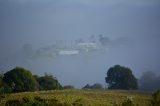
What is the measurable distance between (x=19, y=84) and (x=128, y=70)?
146ft

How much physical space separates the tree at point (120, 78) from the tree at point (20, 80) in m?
35.5

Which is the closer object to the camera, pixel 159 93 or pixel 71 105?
pixel 159 93

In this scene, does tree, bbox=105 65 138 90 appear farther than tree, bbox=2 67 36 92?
Yes

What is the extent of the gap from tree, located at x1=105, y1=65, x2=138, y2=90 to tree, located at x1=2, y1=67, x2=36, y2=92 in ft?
116

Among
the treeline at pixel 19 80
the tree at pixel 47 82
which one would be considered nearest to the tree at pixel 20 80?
the treeline at pixel 19 80

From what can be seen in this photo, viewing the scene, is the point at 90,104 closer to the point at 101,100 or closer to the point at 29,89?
the point at 101,100

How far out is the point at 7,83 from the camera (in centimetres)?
11525

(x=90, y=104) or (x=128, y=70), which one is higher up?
(x=128, y=70)

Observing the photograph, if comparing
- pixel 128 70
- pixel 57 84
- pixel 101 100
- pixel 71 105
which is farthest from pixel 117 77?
pixel 71 105

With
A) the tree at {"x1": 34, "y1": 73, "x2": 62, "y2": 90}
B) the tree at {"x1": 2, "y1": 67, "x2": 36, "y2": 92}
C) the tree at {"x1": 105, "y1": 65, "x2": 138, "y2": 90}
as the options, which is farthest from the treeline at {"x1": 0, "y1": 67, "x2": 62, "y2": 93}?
the tree at {"x1": 105, "y1": 65, "x2": 138, "y2": 90}

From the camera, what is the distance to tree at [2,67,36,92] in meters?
115

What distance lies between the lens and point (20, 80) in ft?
379

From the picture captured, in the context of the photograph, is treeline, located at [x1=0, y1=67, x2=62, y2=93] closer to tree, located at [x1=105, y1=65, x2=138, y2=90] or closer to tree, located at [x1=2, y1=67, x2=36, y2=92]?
tree, located at [x1=2, y1=67, x2=36, y2=92]

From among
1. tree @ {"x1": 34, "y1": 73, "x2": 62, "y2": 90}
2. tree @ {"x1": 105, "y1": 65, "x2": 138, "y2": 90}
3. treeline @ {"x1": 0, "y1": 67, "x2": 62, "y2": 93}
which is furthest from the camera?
tree @ {"x1": 105, "y1": 65, "x2": 138, "y2": 90}
